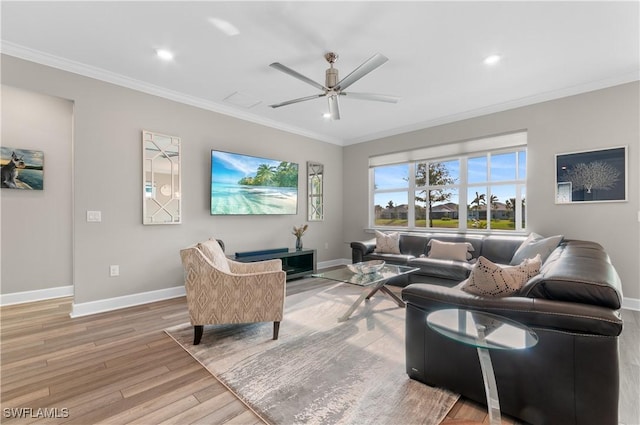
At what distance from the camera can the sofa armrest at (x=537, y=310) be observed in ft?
4.22

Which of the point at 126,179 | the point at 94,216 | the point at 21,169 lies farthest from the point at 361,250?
the point at 21,169

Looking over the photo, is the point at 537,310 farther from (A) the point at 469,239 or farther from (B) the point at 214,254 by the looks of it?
(A) the point at 469,239

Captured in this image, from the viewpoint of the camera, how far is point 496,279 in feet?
5.44

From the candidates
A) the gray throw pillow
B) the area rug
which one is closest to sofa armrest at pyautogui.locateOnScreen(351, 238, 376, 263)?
the area rug

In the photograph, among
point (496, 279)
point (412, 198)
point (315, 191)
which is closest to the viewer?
point (496, 279)

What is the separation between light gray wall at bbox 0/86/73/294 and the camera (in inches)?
137

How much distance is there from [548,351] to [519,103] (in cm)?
384

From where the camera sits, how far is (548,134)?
151 inches

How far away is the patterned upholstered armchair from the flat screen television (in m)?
1.80

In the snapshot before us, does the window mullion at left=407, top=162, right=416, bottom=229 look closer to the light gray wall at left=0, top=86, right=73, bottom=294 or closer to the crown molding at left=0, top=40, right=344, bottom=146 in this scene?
the crown molding at left=0, top=40, right=344, bottom=146

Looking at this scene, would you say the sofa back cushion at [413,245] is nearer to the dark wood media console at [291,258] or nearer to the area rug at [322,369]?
the dark wood media console at [291,258]

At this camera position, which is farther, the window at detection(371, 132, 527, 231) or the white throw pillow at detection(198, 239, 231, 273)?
the window at detection(371, 132, 527, 231)

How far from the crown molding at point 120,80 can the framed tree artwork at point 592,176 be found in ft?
13.9

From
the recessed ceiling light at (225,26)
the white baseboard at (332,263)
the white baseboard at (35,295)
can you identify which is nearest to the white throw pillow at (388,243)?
the white baseboard at (332,263)
